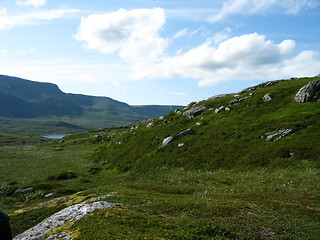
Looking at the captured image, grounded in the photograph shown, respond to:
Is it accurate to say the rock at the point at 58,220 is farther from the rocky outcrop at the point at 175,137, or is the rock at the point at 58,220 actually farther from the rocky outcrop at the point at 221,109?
the rocky outcrop at the point at 221,109

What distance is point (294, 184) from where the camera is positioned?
90.4ft

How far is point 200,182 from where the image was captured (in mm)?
33344

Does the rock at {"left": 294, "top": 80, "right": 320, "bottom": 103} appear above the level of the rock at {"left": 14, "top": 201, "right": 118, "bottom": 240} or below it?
above

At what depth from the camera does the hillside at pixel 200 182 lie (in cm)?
1669

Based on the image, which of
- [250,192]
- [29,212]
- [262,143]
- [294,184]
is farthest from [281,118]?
[29,212]

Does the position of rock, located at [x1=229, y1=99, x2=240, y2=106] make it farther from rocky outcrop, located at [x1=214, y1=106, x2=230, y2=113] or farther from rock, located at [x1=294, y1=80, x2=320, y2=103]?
rock, located at [x1=294, y1=80, x2=320, y2=103]

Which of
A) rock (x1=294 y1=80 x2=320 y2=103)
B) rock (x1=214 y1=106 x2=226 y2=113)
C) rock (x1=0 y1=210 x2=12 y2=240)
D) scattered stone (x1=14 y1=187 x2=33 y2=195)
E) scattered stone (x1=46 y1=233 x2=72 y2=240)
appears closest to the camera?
rock (x1=0 y1=210 x2=12 y2=240)

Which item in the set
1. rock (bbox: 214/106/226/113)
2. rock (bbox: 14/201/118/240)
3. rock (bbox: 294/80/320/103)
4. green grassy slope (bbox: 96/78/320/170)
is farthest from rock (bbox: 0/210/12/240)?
rock (bbox: 214/106/226/113)

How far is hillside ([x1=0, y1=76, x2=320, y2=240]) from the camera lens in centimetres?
1669

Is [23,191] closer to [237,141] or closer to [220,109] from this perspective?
[237,141]

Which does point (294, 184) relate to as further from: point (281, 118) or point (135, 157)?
point (135, 157)

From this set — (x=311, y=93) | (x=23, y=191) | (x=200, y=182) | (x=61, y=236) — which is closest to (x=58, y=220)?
(x=61, y=236)

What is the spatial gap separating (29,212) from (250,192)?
24811mm

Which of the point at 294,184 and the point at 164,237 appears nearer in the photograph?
the point at 164,237
